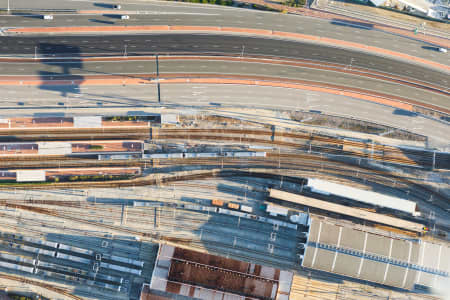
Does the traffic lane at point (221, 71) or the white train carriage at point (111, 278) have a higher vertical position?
the traffic lane at point (221, 71)

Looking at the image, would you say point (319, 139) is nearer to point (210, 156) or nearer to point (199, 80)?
point (210, 156)

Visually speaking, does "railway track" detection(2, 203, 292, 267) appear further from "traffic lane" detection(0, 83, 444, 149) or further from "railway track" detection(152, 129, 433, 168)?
"traffic lane" detection(0, 83, 444, 149)

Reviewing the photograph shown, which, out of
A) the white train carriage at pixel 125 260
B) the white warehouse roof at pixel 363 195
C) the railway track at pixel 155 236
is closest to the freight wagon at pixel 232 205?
the railway track at pixel 155 236

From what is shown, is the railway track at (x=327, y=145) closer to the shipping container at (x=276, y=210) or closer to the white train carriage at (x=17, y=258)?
the shipping container at (x=276, y=210)

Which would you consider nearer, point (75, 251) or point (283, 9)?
point (75, 251)

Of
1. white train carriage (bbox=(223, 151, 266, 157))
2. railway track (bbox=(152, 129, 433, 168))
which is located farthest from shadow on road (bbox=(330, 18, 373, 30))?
white train carriage (bbox=(223, 151, 266, 157))

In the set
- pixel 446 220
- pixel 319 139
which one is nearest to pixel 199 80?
pixel 319 139

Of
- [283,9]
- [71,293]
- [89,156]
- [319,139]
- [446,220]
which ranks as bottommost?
[71,293]
